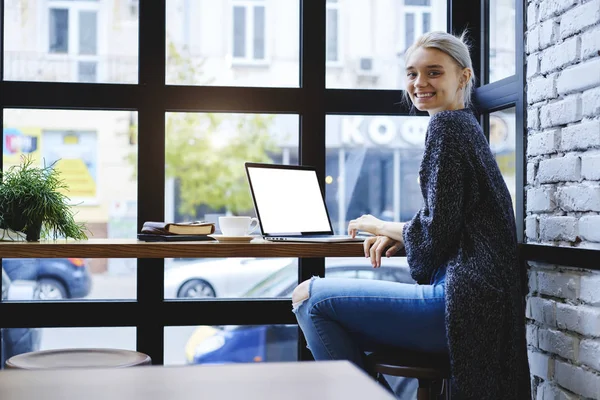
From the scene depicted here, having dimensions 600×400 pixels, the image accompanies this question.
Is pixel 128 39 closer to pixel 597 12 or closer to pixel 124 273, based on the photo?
pixel 124 273

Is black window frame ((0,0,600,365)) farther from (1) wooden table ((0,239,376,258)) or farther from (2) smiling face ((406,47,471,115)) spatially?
(1) wooden table ((0,239,376,258))

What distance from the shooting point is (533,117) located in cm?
237

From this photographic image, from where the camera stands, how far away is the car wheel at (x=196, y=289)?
2930 mm

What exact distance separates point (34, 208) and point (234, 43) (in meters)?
1.01

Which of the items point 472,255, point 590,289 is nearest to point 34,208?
point 472,255

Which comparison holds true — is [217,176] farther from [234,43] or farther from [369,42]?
[369,42]

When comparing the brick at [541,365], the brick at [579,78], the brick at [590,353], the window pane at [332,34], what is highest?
the window pane at [332,34]

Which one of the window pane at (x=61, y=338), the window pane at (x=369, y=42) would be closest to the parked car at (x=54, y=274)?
the window pane at (x=61, y=338)

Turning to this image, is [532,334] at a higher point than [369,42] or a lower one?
lower

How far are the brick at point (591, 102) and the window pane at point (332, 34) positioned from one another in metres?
1.16

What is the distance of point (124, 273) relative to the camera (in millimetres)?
2887

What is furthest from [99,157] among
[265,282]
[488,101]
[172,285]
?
[488,101]

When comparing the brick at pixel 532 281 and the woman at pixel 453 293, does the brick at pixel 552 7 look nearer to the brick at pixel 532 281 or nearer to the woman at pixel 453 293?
the woman at pixel 453 293

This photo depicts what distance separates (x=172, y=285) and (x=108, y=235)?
0.31 meters
